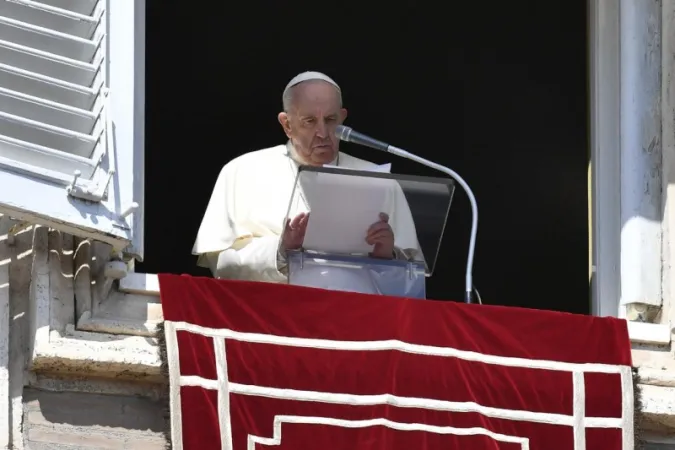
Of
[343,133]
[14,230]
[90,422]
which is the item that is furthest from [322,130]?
[90,422]

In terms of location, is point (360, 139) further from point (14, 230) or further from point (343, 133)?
point (14, 230)

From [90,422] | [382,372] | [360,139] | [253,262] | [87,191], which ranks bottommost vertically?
[90,422]

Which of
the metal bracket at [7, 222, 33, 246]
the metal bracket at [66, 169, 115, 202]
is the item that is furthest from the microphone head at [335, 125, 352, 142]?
the metal bracket at [7, 222, 33, 246]

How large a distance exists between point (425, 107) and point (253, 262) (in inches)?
110

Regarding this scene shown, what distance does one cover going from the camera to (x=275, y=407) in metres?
6.77

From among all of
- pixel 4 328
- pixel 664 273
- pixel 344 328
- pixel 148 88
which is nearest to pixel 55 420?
pixel 4 328

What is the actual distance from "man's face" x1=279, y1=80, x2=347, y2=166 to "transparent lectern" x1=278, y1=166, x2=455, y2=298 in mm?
589

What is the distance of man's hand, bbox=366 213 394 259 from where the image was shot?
7.02 meters

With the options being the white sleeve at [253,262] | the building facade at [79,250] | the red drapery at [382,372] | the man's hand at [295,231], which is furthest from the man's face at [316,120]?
the red drapery at [382,372]

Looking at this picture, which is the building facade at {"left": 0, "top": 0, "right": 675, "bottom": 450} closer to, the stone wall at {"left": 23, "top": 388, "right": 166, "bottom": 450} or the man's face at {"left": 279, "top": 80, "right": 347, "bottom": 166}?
the stone wall at {"left": 23, "top": 388, "right": 166, "bottom": 450}

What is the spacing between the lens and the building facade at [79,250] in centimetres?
666

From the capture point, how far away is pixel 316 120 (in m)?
7.84

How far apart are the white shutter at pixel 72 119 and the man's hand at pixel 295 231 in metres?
0.41

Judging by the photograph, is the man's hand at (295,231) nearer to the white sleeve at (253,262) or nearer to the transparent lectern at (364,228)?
the transparent lectern at (364,228)
